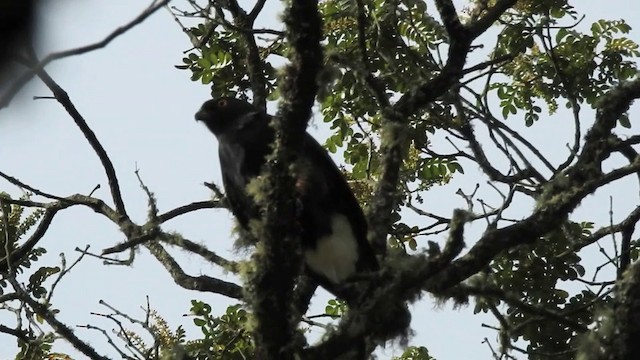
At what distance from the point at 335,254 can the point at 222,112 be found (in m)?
1.09

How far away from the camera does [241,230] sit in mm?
3473

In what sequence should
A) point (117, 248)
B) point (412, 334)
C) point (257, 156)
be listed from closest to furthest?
point (412, 334), point (117, 248), point (257, 156)

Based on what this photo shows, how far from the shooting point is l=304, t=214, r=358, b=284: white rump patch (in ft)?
12.3

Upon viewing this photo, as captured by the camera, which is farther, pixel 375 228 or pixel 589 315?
pixel 589 315

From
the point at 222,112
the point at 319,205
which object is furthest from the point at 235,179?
the point at 222,112

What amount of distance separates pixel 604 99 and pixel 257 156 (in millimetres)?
1505

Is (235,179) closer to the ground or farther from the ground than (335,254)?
farther from the ground

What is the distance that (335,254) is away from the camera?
3867mm

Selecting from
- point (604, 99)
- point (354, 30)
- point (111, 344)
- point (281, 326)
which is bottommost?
A: point (281, 326)

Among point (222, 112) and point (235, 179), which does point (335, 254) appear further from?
point (222, 112)

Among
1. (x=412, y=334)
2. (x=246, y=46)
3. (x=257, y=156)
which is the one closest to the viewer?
(x=412, y=334)

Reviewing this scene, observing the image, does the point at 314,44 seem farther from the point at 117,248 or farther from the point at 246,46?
the point at 246,46

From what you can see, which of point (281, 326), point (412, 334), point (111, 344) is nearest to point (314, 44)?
point (281, 326)

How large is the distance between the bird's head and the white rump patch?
0.74m
